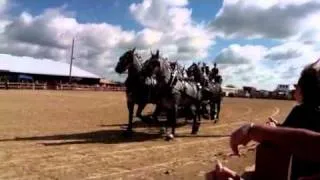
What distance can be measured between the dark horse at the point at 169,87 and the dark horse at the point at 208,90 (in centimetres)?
271

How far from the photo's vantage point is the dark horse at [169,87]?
55.5ft

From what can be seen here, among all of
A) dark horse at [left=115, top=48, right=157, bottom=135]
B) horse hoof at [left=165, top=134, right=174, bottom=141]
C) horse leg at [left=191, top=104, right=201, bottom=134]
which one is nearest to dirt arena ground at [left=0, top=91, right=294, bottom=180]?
horse hoof at [left=165, top=134, right=174, bottom=141]

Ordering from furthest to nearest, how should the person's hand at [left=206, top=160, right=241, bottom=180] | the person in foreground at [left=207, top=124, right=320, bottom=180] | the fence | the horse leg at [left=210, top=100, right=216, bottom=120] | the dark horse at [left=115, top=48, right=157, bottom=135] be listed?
the fence < the horse leg at [left=210, top=100, right=216, bottom=120] < the dark horse at [left=115, top=48, right=157, bottom=135] < the person's hand at [left=206, top=160, right=241, bottom=180] < the person in foreground at [left=207, top=124, right=320, bottom=180]

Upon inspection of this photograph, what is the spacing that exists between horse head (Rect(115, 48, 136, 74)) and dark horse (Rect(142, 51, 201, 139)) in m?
0.46

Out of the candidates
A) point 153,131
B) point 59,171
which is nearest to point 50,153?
point 59,171

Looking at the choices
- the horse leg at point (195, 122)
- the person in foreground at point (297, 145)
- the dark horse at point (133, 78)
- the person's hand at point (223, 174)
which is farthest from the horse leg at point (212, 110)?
the person's hand at point (223, 174)

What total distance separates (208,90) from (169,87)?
610 cm

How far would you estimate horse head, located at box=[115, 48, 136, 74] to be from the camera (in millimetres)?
16875

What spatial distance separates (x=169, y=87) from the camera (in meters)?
17.5

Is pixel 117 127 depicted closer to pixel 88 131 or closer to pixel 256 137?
pixel 88 131

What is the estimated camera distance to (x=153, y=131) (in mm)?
19422

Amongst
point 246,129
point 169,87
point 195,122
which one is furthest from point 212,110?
point 246,129

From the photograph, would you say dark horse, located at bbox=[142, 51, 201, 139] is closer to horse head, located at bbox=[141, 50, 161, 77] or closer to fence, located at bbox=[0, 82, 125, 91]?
horse head, located at bbox=[141, 50, 161, 77]

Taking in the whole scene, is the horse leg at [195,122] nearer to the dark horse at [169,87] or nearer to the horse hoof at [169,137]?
the dark horse at [169,87]
